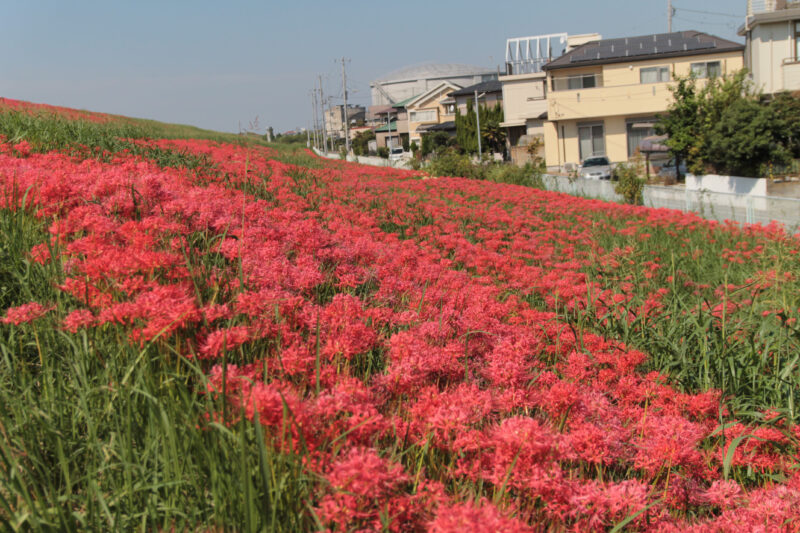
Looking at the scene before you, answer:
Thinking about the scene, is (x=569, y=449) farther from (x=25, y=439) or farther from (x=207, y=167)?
(x=207, y=167)

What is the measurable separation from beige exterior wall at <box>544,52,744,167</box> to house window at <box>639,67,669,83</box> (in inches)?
9.0

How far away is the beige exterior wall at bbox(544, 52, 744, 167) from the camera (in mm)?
37031

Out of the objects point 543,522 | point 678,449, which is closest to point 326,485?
point 543,522

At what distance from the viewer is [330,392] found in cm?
235

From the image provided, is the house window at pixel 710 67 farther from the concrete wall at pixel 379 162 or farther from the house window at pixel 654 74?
the concrete wall at pixel 379 162

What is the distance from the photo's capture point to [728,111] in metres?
25.4

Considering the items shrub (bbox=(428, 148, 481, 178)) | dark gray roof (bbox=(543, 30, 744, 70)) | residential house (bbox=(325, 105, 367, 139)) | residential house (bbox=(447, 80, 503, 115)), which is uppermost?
residential house (bbox=(325, 105, 367, 139))

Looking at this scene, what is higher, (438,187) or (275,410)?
(438,187)

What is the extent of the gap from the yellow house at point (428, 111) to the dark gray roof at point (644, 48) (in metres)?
34.8

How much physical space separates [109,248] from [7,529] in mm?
1433

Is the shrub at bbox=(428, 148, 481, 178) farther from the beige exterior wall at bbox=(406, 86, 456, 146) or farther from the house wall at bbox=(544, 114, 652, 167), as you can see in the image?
the beige exterior wall at bbox=(406, 86, 456, 146)

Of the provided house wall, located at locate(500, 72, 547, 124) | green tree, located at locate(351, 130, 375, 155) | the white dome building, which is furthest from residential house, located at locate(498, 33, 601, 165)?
the white dome building

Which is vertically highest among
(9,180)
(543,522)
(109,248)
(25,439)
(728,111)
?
(728,111)

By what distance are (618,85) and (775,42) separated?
8620 mm
